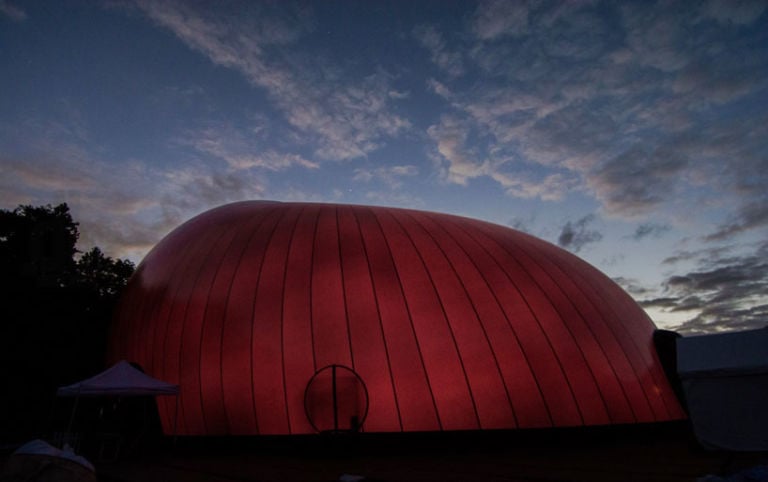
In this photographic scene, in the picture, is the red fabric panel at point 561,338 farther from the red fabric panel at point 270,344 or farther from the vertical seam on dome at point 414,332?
the red fabric panel at point 270,344

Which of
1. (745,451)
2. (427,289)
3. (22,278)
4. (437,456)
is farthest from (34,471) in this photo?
(22,278)

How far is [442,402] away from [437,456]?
1289 millimetres

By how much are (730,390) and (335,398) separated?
388 inches

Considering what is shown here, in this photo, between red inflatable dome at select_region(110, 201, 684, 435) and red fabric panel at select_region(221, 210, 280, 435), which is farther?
red fabric panel at select_region(221, 210, 280, 435)

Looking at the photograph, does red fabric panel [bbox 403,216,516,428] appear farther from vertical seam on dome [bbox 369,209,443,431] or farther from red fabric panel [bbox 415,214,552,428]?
vertical seam on dome [bbox 369,209,443,431]

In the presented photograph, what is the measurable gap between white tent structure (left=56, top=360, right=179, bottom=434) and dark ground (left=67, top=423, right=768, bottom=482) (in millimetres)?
1616

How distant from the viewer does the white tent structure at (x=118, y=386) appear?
10.8 m

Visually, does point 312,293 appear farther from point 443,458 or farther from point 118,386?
point 443,458

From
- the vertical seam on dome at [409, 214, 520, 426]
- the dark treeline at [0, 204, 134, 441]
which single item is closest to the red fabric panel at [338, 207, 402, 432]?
the vertical seam on dome at [409, 214, 520, 426]

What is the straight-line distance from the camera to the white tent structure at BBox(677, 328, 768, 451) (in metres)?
10.3


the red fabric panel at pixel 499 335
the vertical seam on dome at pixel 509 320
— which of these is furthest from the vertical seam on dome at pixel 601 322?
the red fabric panel at pixel 499 335

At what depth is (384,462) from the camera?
9547mm

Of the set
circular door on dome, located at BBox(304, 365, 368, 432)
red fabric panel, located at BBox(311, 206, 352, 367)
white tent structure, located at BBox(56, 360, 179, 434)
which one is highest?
red fabric panel, located at BBox(311, 206, 352, 367)

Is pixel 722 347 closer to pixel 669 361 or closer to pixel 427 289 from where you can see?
pixel 669 361
